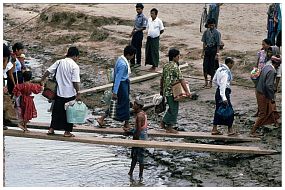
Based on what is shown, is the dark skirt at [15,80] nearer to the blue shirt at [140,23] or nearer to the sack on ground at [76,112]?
the sack on ground at [76,112]

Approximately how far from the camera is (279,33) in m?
15.5

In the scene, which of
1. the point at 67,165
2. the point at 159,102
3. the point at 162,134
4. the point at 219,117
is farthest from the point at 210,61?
the point at 67,165

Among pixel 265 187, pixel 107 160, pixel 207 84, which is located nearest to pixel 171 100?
pixel 107 160

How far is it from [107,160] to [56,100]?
1.61 m

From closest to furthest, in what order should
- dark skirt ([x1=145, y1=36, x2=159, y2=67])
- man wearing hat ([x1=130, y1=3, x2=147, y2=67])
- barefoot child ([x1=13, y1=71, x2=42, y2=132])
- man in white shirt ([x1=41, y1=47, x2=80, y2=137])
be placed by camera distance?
man in white shirt ([x1=41, y1=47, x2=80, y2=137]) → barefoot child ([x1=13, y1=71, x2=42, y2=132]) → dark skirt ([x1=145, y1=36, x2=159, y2=67]) → man wearing hat ([x1=130, y1=3, x2=147, y2=67])

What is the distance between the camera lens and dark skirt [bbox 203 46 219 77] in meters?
14.2

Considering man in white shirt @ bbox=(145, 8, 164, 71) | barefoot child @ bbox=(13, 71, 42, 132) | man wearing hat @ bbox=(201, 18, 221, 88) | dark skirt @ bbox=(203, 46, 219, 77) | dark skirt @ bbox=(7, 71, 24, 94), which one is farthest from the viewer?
man in white shirt @ bbox=(145, 8, 164, 71)

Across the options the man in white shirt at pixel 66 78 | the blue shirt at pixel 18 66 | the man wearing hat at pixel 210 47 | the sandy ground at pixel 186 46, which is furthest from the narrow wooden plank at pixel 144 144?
the man wearing hat at pixel 210 47

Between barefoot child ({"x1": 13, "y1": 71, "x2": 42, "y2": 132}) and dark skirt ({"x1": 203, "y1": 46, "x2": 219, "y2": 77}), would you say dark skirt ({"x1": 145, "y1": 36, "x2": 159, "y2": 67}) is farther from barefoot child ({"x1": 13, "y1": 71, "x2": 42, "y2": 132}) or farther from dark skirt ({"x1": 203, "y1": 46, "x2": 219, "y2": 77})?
barefoot child ({"x1": 13, "y1": 71, "x2": 42, "y2": 132})

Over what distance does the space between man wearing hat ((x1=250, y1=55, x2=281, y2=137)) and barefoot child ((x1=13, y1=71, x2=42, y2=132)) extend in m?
3.33

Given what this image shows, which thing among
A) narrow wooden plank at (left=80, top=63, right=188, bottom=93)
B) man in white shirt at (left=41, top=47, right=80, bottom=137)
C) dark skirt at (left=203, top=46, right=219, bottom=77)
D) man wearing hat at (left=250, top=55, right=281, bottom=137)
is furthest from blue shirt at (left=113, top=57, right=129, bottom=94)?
narrow wooden plank at (left=80, top=63, right=188, bottom=93)

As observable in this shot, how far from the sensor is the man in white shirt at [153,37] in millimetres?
15516

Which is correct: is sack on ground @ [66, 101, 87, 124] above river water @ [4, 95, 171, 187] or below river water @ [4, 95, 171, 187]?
above

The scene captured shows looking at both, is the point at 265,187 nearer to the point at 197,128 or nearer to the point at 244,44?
the point at 197,128
